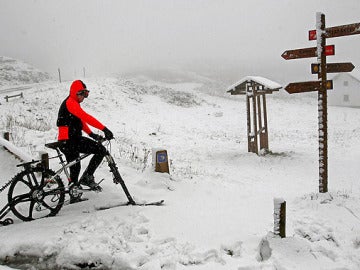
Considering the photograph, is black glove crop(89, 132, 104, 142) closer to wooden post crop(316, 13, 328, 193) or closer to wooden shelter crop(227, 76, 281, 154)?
wooden post crop(316, 13, 328, 193)

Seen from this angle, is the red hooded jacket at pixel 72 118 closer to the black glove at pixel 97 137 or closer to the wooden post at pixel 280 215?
the black glove at pixel 97 137

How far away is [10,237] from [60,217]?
801mm

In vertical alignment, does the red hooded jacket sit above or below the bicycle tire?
above

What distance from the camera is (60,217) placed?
5.00 m

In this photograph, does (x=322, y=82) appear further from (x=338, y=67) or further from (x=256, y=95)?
(x=256, y=95)

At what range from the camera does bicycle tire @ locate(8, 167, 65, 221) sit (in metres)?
4.95

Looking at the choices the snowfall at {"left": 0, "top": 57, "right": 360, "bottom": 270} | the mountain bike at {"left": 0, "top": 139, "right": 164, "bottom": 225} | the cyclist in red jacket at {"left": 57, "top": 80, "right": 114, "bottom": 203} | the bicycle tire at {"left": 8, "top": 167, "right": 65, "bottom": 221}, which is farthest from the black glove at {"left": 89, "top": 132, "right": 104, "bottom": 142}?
the snowfall at {"left": 0, "top": 57, "right": 360, "bottom": 270}

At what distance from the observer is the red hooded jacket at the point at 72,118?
16.9 feet

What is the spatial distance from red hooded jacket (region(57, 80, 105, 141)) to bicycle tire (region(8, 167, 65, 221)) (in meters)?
0.72

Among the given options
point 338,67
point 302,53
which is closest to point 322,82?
point 338,67

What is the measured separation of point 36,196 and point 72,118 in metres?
1.47

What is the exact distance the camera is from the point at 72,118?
5.29 meters

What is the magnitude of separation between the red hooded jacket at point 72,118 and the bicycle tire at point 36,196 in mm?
724

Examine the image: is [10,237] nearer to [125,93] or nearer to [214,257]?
[214,257]
